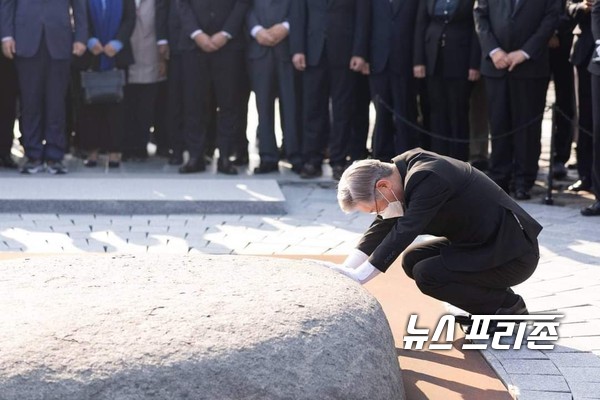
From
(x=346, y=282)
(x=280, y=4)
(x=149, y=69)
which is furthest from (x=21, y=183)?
(x=346, y=282)

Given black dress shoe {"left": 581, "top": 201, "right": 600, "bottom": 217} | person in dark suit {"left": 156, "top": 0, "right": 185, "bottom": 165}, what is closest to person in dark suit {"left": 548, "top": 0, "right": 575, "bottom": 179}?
black dress shoe {"left": 581, "top": 201, "right": 600, "bottom": 217}

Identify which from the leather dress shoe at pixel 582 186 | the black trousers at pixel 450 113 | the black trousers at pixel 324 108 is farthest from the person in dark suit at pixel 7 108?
the leather dress shoe at pixel 582 186

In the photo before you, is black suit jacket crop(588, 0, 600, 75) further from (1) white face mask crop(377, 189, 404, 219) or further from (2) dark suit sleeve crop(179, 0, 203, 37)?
(1) white face mask crop(377, 189, 404, 219)

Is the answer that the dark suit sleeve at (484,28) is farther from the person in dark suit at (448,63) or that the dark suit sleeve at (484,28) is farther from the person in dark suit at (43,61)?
the person in dark suit at (43,61)

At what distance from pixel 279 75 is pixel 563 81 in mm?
2767

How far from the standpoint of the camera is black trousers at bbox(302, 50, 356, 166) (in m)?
11.0

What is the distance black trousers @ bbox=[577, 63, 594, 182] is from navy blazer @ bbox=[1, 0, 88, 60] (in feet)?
15.9

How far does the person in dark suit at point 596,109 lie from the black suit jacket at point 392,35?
6.45ft

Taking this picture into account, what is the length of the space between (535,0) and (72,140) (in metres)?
5.13

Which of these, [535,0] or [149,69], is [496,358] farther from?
[149,69]

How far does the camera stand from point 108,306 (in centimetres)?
466

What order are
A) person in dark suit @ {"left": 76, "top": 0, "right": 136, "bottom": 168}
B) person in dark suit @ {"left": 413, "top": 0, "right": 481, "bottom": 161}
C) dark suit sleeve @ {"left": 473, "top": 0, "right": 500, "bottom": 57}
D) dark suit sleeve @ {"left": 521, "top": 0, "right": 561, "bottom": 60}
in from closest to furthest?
dark suit sleeve @ {"left": 521, "top": 0, "right": 561, "bottom": 60} → dark suit sleeve @ {"left": 473, "top": 0, "right": 500, "bottom": 57} → person in dark suit @ {"left": 413, "top": 0, "right": 481, "bottom": 161} → person in dark suit @ {"left": 76, "top": 0, "right": 136, "bottom": 168}

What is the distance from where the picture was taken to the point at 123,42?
11156 mm

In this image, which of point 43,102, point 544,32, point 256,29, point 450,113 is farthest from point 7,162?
point 544,32
